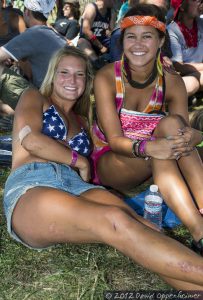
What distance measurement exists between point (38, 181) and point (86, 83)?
934 millimetres

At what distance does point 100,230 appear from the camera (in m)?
2.14

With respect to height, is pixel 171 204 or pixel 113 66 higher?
pixel 113 66

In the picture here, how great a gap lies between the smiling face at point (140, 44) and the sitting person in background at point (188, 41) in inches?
112

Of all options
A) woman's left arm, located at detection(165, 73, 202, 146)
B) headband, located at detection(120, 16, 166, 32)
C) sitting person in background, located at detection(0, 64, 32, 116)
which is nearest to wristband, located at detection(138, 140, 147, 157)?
woman's left arm, located at detection(165, 73, 202, 146)

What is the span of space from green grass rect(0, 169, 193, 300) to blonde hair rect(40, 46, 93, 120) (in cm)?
102

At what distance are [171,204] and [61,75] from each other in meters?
1.15

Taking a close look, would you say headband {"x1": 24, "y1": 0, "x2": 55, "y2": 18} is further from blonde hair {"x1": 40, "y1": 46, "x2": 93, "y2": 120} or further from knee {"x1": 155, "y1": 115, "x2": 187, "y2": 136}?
knee {"x1": 155, "y1": 115, "x2": 187, "y2": 136}

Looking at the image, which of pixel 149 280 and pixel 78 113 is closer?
pixel 149 280

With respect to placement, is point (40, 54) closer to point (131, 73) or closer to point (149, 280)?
point (131, 73)

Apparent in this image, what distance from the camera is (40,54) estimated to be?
15.5 feet

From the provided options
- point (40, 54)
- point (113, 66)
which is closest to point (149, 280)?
point (113, 66)

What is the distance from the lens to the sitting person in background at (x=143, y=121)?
2696mm

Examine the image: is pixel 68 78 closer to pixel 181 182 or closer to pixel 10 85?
pixel 181 182

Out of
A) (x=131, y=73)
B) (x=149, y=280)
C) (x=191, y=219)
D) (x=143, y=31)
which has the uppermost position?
(x=143, y=31)
